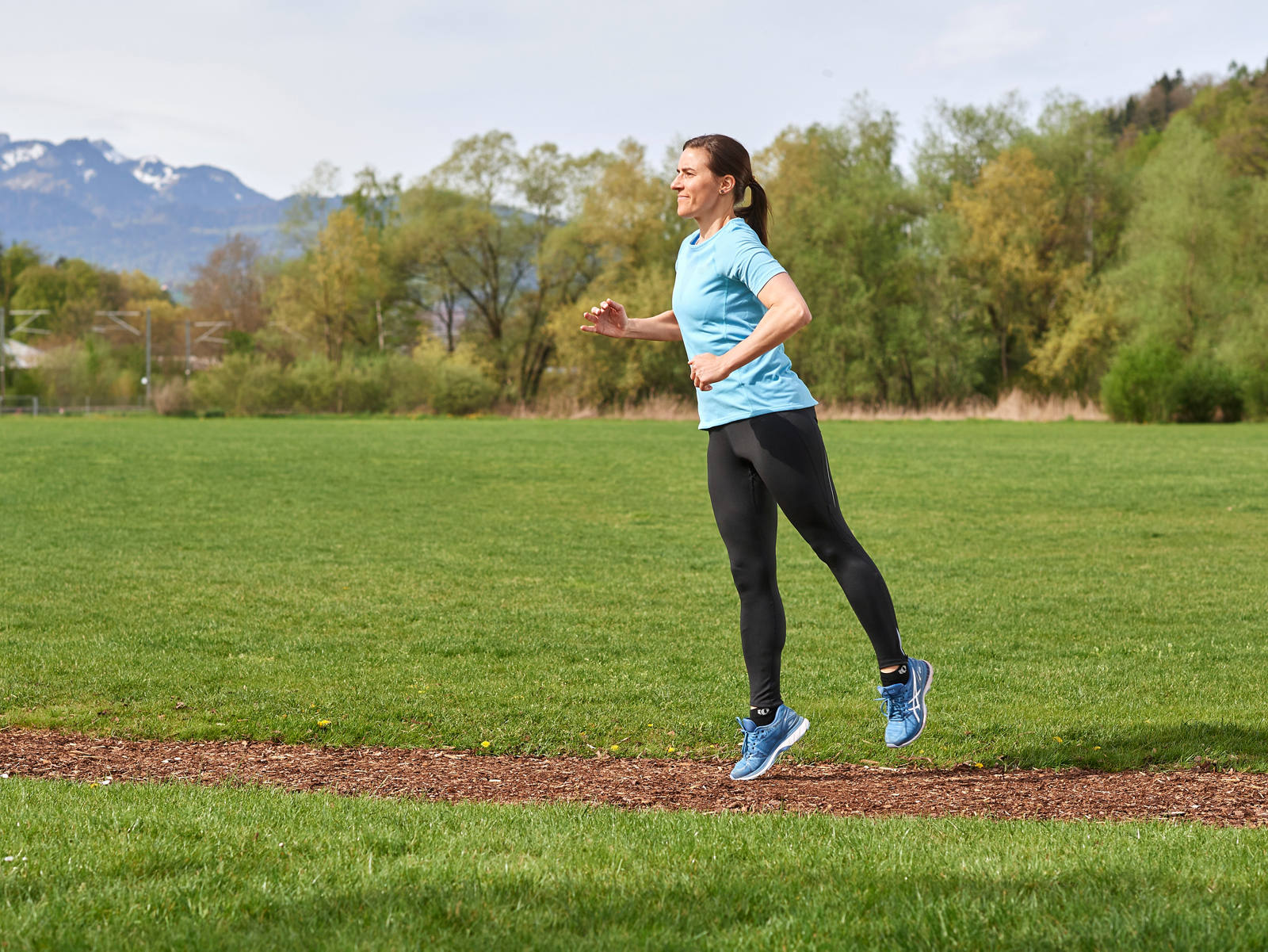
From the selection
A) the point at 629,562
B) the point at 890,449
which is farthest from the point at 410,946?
the point at 890,449

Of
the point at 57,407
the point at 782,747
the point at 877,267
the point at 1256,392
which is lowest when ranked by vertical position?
the point at 782,747

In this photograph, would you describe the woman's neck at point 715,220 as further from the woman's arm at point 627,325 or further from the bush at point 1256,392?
the bush at point 1256,392

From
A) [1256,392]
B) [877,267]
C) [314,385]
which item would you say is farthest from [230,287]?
[1256,392]

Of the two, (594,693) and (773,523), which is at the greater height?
(773,523)

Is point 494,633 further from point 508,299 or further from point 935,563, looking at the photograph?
point 508,299

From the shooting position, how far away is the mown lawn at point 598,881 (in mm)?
2924

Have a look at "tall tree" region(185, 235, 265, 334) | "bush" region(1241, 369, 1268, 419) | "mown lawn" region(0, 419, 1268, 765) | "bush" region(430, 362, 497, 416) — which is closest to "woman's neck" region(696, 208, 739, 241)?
"mown lawn" region(0, 419, 1268, 765)

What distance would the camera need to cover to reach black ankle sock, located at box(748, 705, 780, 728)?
497 cm

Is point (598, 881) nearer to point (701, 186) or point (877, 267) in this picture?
point (701, 186)

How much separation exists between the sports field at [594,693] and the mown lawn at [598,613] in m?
0.05

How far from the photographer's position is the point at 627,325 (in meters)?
5.41

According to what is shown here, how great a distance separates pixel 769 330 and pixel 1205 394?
158ft

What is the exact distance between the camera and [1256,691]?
696 cm

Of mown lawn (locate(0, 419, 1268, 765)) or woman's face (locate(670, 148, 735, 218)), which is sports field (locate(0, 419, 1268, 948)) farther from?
woman's face (locate(670, 148, 735, 218))
